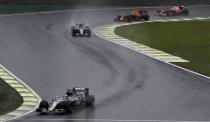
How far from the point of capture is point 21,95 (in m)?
36.1

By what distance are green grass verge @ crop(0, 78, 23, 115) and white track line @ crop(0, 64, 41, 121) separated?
0.86 feet

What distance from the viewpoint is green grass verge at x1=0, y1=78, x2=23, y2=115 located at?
108 ft

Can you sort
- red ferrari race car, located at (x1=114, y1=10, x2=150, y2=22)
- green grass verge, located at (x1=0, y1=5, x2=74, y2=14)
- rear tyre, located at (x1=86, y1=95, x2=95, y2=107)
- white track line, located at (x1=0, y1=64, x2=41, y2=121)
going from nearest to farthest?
white track line, located at (x1=0, y1=64, x2=41, y2=121)
rear tyre, located at (x1=86, y1=95, x2=95, y2=107)
red ferrari race car, located at (x1=114, y1=10, x2=150, y2=22)
green grass verge, located at (x1=0, y1=5, x2=74, y2=14)

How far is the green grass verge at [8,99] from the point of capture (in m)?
32.8

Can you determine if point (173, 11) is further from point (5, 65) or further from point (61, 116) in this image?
point (61, 116)

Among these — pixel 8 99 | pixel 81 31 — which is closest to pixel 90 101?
pixel 8 99

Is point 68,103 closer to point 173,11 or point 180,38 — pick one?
point 180,38

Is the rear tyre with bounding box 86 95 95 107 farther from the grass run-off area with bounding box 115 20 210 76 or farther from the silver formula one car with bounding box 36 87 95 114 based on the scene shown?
the grass run-off area with bounding box 115 20 210 76

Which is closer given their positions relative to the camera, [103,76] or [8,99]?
[8,99]

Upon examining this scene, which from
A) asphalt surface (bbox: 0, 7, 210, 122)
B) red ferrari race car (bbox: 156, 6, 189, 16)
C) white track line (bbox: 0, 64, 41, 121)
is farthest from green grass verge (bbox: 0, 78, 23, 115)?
red ferrari race car (bbox: 156, 6, 189, 16)

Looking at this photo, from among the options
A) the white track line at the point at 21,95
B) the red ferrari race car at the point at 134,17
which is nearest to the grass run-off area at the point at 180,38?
the red ferrari race car at the point at 134,17

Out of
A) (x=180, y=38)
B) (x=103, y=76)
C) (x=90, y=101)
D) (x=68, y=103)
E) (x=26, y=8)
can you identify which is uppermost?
(x=26, y=8)

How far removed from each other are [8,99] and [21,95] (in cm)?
150

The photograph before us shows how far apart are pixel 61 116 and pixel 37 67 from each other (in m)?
15.0
